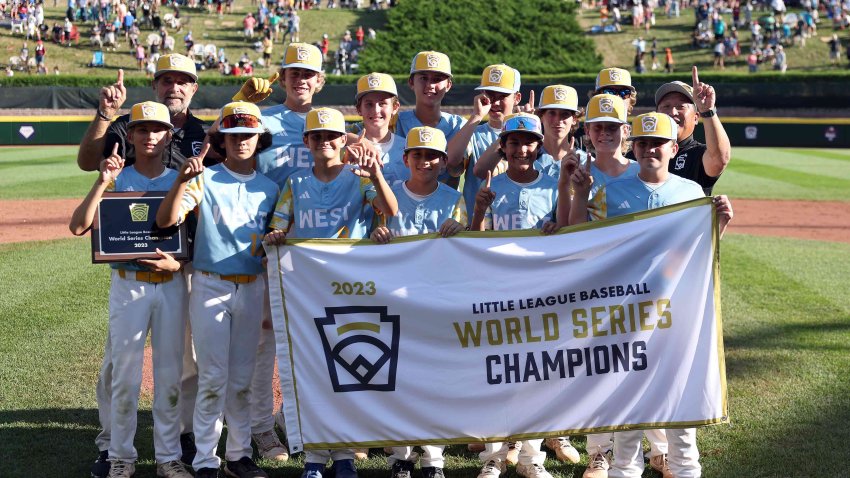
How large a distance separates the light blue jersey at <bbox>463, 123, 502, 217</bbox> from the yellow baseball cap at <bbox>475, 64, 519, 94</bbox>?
347 mm

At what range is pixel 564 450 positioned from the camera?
21.8 feet

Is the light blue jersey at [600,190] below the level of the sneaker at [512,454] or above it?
above

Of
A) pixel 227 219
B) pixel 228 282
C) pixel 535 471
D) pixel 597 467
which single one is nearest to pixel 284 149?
pixel 227 219

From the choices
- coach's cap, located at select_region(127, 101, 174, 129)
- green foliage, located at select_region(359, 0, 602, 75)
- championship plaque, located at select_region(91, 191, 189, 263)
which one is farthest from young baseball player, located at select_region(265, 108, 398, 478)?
green foliage, located at select_region(359, 0, 602, 75)

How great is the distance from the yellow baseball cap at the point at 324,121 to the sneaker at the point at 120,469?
2429 millimetres

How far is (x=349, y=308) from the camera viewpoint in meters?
5.81

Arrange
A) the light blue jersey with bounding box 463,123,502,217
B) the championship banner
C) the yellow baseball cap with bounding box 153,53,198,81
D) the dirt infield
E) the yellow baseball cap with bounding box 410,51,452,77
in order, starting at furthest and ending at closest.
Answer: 1. the dirt infield
2. the light blue jersey with bounding box 463,123,502,217
3. the yellow baseball cap with bounding box 410,51,452,77
4. the yellow baseball cap with bounding box 153,53,198,81
5. the championship banner

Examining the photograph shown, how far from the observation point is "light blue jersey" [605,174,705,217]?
233 inches

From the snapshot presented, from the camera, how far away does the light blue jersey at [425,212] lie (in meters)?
6.14

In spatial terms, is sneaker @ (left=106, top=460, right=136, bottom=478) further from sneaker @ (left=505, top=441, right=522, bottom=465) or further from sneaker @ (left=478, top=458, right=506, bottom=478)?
sneaker @ (left=505, top=441, right=522, bottom=465)

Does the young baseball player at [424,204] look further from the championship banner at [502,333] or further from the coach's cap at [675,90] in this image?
the coach's cap at [675,90]

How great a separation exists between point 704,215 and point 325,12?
54644mm

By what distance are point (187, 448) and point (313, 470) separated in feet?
3.96

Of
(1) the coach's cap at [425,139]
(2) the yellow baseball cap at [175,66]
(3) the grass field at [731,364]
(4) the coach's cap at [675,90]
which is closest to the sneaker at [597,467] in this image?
(3) the grass field at [731,364]
